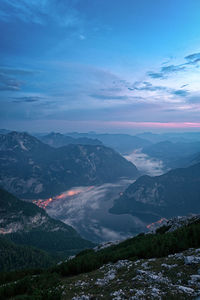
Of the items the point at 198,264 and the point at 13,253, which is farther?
the point at 13,253

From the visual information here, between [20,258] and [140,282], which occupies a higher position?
[140,282]

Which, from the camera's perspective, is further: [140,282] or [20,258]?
[20,258]

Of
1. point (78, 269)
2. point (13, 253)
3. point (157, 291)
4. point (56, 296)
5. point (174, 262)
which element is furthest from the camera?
point (13, 253)

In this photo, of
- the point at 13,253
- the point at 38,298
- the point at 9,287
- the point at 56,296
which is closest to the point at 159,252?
the point at 56,296

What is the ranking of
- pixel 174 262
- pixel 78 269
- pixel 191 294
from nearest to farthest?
pixel 191 294
pixel 174 262
pixel 78 269

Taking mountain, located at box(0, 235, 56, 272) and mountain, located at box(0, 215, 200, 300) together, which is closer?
mountain, located at box(0, 215, 200, 300)

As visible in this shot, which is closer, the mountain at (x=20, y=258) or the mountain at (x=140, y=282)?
the mountain at (x=140, y=282)

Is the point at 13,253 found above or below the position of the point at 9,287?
below

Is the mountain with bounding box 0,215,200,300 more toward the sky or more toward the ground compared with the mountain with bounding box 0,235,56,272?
more toward the sky

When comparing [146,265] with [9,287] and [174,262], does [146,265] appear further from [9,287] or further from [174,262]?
[9,287]

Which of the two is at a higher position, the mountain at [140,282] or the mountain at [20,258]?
the mountain at [140,282]

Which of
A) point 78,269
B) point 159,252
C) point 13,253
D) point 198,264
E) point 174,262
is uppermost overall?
point 198,264
